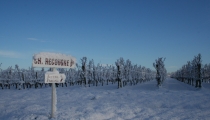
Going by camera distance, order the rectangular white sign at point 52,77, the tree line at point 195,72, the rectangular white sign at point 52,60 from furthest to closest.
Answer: the tree line at point 195,72 < the rectangular white sign at point 52,77 < the rectangular white sign at point 52,60

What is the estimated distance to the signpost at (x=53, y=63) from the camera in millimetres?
6473

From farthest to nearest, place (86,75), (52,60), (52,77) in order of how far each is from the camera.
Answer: (86,75) < (52,60) < (52,77)

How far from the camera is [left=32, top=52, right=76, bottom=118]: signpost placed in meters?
6.47

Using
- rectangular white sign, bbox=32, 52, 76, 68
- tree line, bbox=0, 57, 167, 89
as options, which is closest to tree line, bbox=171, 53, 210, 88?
tree line, bbox=0, 57, 167, 89

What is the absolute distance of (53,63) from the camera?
6.83 m

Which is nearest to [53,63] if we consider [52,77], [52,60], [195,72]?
[52,60]

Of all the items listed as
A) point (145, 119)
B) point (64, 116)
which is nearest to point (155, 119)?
point (145, 119)

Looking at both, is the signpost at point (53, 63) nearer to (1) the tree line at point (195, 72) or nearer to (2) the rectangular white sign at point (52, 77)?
(2) the rectangular white sign at point (52, 77)

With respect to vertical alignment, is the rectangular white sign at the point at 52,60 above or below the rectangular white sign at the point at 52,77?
above

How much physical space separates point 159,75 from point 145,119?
24.0 meters

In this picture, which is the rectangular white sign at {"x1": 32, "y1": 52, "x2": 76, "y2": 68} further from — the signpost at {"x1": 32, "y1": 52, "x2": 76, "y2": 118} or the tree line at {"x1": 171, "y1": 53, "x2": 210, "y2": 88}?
the tree line at {"x1": 171, "y1": 53, "x2": 210, "y2": 88}

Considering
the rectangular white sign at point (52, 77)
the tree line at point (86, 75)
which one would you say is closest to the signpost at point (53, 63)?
the rectangular white sign at point (52, 77)

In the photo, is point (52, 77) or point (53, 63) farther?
point (53, 63)

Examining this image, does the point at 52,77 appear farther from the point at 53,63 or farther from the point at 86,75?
the point at 86,75
